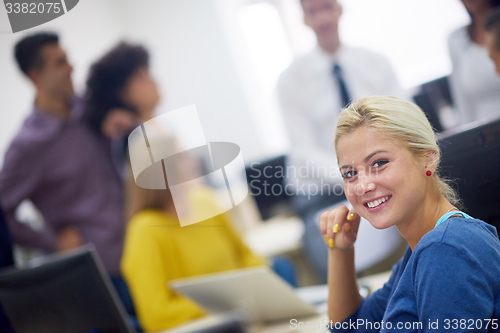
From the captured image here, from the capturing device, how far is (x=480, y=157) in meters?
0.67

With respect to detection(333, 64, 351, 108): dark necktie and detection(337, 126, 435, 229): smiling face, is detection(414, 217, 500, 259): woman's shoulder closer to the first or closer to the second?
detection(337, 126, 435, 229): smiling face

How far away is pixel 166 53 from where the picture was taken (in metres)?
2.02

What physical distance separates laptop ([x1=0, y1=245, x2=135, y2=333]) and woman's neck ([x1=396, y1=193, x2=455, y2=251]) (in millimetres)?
796

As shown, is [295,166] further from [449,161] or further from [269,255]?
[449,161]

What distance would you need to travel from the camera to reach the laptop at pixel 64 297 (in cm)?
105

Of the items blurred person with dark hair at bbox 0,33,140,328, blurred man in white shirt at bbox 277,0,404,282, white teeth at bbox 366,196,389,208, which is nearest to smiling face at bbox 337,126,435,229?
white teeth at bbox 366,196,389,208

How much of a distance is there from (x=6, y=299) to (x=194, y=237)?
0.83 metres

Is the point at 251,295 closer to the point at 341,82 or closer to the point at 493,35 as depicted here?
the point at 341,82

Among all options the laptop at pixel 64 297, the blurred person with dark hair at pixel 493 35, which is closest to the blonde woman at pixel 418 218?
the blurred person with dark hair at pixel 493 35

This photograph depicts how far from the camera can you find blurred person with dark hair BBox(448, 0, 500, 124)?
1.08m

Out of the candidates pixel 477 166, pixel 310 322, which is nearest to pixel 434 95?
pixel 477 166

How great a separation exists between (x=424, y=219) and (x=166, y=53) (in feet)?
5.66

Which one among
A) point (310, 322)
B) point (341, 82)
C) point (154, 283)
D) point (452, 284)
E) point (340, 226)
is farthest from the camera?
point (154, 283)

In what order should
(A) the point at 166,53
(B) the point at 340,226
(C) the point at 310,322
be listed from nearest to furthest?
(B) the point at 340,226, (C) the point at 310,322, (A) the point at 166,53
